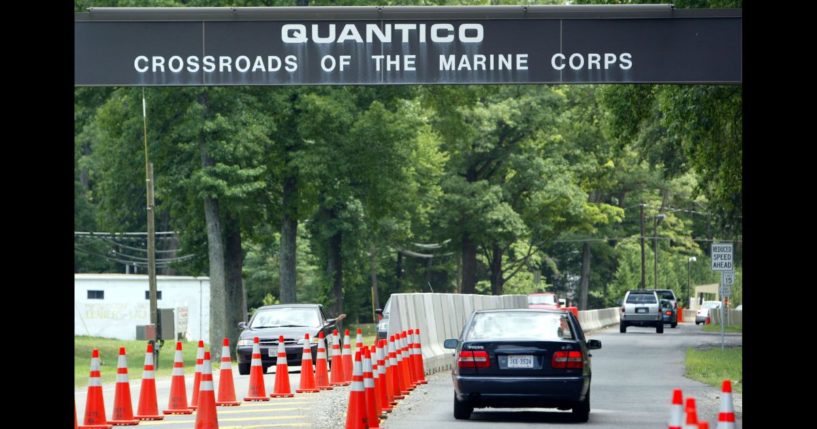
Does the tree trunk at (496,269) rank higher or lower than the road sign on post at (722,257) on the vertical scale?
lower

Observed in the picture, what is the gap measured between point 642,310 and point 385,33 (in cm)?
4397

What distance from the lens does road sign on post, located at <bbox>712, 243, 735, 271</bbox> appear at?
118ft

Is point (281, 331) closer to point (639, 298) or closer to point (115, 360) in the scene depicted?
point (115, 360)

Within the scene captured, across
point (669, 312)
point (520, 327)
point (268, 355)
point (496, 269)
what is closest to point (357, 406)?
point (520, 327)

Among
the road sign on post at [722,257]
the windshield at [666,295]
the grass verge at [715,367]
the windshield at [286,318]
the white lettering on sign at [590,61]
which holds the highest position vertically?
the white lettering on sign at [590,61]

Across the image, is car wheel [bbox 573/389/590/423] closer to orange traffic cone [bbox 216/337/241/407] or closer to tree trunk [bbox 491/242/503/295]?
orange traffic cone [bbox 216/337/241/407]

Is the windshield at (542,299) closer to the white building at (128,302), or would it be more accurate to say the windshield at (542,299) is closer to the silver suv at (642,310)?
the silver suv at (642,310)

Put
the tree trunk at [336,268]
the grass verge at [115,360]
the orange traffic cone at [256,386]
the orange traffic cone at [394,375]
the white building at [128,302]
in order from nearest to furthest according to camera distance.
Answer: the orange traffic cone at [394,375], the orange traffic cone at [256,386], the grass verge at [115,360], the tree trunk at [336,268], the white building at [128,302]

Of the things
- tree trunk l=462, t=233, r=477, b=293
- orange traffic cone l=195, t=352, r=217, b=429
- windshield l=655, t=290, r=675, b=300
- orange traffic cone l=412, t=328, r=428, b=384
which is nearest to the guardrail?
orange traffic cone l=412, t=328, r=428, b=384

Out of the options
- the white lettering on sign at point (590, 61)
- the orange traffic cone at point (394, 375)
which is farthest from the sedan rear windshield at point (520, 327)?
the white lettering on sign at point (590, 61)

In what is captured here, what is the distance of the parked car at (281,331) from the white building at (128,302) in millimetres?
35274

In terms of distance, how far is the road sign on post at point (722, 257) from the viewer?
118 ft

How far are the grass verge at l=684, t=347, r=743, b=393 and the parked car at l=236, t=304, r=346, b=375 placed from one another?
772 centimetres
